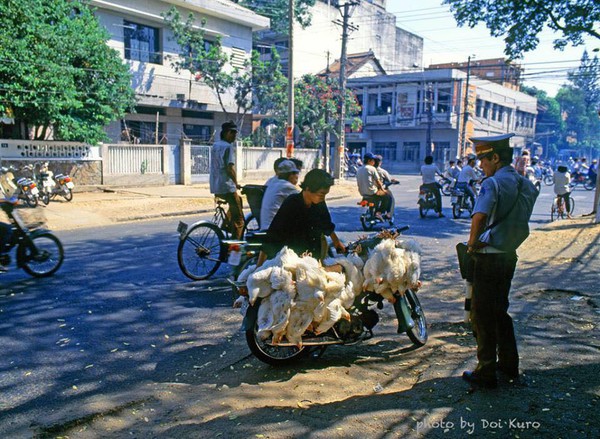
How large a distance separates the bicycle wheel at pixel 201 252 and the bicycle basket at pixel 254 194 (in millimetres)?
594

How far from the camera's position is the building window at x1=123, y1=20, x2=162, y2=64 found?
74.8 ft

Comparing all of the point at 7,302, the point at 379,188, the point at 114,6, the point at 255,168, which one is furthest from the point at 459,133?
the point at 7,302

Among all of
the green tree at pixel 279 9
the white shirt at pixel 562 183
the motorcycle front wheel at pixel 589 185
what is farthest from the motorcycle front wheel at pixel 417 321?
the green tree at pixel 279 9

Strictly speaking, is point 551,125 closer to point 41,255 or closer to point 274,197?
point 274,197

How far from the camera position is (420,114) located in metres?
44.5

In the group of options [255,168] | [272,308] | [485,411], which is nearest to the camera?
[485,411]

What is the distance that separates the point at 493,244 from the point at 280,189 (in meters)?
2.81

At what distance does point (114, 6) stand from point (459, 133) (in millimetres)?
31192

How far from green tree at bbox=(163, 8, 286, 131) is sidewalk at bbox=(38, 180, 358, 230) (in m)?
6.54

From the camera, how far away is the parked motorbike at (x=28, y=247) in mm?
6777

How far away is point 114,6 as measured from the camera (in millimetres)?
21328

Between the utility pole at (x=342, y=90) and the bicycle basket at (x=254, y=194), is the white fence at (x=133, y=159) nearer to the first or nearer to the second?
the utility pole at (x=342, y=90)

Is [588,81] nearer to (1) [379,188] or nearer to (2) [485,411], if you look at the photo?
(1) [379,188]

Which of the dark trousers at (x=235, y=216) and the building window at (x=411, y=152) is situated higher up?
the building window at (x=411, y=152)
